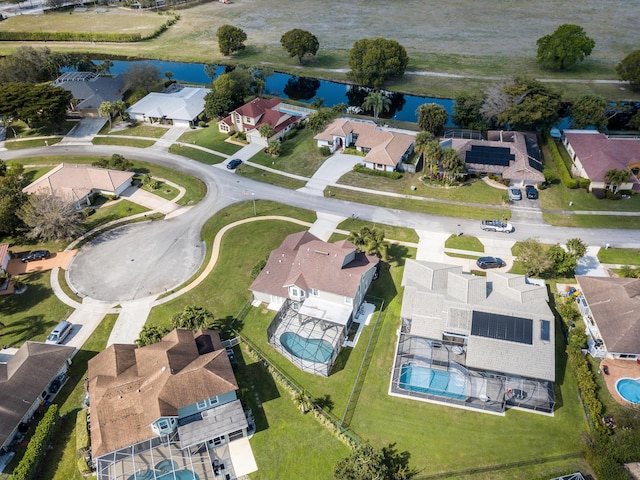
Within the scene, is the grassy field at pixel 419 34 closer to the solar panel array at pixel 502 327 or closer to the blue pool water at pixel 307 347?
the solar panel array at pixel 502 327

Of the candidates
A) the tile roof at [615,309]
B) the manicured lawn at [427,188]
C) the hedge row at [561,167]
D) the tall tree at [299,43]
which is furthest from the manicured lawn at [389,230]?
the tall tree at [299,43]

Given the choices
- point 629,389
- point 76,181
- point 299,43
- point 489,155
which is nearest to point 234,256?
point 76,181

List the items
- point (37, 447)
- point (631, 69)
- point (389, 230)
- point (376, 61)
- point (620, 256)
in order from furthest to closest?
point (376, 61) → point (631, 69) → point (389, 230) → point (620, 256) → point (37, 447)

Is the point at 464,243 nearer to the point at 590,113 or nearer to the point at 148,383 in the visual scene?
the point at 148,383

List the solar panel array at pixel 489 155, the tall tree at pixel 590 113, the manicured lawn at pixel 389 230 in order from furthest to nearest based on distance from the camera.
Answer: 1. the tall tree at pixel 590 113
2. the solar panel array at pixel 489 155
3. the manicured lawn at pixel 389 230

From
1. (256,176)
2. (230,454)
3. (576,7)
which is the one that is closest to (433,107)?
(256,176)

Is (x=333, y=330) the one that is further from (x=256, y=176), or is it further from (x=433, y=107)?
(x=433, y=107)

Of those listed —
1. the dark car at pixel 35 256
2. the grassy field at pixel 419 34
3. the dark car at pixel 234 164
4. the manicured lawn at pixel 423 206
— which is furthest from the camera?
the grassy field at pixel 419 34
